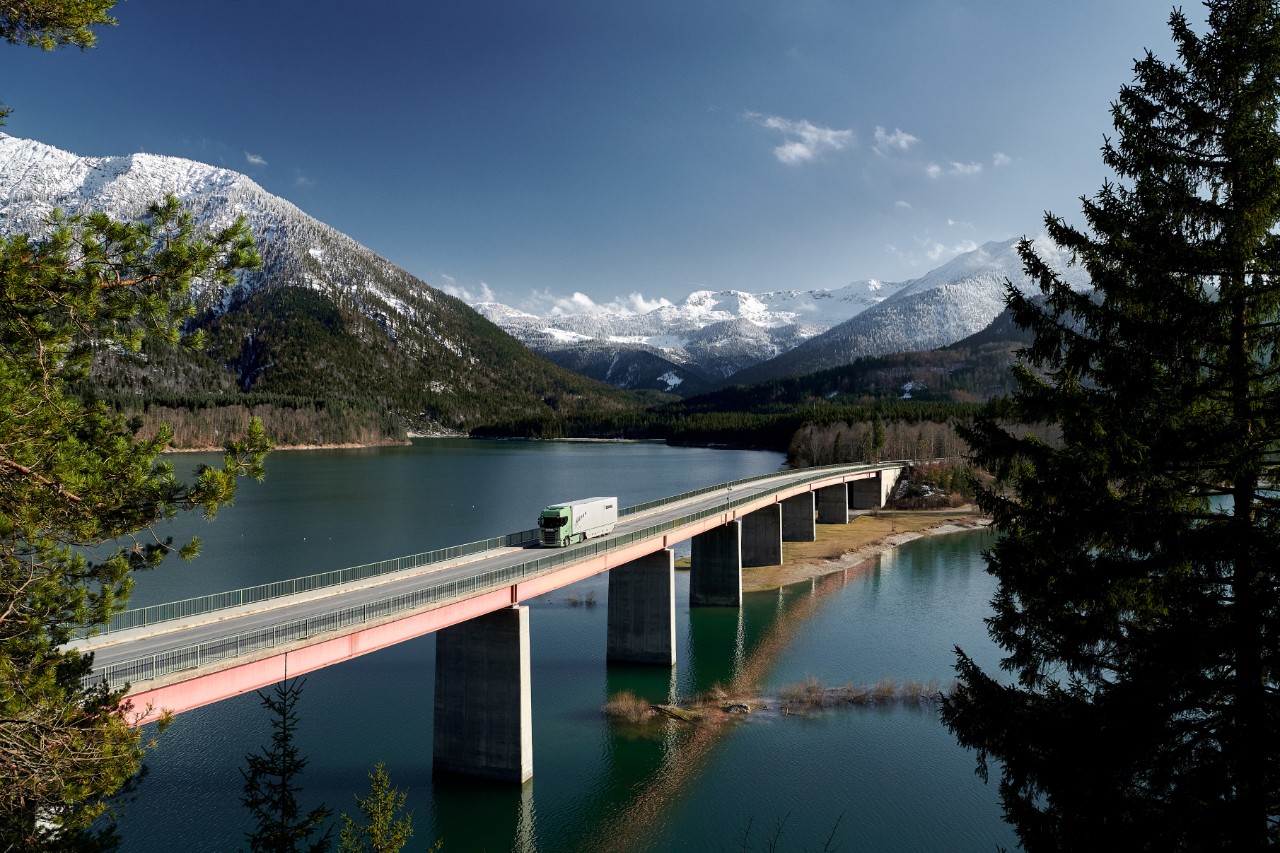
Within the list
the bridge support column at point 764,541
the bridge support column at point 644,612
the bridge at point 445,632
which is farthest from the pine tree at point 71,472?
the bridge support column at point 764,541

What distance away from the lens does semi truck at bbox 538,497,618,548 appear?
4178cm

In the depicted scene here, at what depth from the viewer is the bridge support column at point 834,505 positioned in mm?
107688

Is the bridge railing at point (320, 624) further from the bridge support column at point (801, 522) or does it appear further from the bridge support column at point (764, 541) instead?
the bridge support column at point (801, 522)

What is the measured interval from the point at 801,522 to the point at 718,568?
31709 mm

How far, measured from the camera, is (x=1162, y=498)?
461 inches

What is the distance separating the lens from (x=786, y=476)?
95.6 m

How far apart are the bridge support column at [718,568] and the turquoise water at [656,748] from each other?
1.54m

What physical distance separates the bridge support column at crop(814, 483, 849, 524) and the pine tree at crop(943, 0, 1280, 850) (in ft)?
316

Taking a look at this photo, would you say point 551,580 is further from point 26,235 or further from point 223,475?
point 26,235

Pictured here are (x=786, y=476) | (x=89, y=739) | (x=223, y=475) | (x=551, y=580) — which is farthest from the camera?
(x=786, y=476)

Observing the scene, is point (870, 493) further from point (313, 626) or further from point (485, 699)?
point (313, 626)

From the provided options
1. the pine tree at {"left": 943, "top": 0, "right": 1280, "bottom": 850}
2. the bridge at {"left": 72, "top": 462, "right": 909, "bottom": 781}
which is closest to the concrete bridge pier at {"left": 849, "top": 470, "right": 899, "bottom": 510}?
the bridge at {"left": 72, "top": 462, "right": 909, "bottom": 781}

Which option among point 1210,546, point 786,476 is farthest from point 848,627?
point 1210,546

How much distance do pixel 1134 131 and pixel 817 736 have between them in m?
30.5
